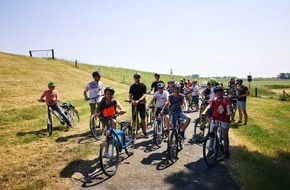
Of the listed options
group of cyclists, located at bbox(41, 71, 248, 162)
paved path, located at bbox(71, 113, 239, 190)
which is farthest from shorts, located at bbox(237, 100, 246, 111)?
paved path, located at bbox(71, 113, 239, 190)

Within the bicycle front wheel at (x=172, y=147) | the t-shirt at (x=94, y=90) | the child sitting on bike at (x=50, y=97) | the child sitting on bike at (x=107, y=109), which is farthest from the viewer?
the child sitting on bike at (x=50, y=97)

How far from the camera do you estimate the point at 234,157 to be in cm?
888

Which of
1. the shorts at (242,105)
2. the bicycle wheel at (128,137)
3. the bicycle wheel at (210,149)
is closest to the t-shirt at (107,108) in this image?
the bicycle wheel at (128,137)

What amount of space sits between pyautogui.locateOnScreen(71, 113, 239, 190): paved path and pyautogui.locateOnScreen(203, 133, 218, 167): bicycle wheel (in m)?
0.20

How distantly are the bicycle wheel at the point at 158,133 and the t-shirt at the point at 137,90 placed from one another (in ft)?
4.53

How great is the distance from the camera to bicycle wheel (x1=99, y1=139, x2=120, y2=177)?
275 inches

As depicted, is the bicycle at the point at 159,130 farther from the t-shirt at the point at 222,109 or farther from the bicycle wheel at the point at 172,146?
the t-shirt at the point at 222,109

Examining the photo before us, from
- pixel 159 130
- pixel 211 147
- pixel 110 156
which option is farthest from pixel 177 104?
pixel 110 156

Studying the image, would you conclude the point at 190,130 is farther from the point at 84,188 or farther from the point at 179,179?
the point at 84,188

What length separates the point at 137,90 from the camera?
34.8 ft

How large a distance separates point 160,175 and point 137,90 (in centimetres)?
422

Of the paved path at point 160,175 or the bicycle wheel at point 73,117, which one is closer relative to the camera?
the paved path at point 160,175

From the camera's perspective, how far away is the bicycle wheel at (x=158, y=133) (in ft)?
32.4

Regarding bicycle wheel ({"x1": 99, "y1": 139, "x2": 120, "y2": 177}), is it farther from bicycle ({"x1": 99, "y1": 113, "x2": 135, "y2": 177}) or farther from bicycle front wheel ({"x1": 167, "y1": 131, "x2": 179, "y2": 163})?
bicycle front wheel ({"x1": 167, "y1": 131, "x2": 179, "y2": 163})
